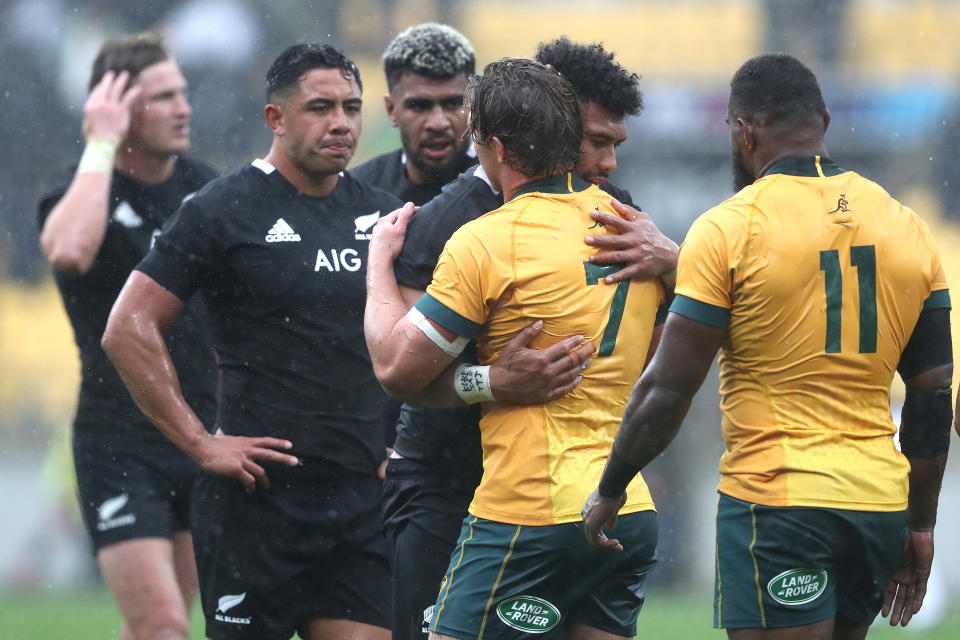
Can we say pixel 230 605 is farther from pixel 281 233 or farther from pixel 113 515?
pixel 281 233

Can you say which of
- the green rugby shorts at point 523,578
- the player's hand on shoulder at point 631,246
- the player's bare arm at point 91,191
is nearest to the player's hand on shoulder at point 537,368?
the player's hand on shoulder at point 631,246

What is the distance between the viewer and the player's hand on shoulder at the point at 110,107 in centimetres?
524

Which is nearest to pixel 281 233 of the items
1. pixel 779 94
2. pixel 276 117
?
pixel 276 117

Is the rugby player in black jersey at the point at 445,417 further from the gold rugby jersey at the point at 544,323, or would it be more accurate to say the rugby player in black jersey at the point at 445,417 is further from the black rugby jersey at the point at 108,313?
the black rugby jersey at the point at 108,313

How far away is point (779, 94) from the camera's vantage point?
3338mm

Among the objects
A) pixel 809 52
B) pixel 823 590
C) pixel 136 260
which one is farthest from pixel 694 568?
pixel 823 590

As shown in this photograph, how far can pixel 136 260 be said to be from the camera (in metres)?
5.12

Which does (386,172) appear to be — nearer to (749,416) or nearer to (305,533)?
(305,533)

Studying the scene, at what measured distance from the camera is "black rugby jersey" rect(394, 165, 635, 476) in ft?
11.4

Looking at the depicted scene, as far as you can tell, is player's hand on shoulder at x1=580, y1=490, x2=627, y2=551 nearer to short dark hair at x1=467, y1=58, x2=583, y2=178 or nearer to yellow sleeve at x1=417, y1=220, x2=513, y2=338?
yellow sleeve at x1=417, y1=220, x2=513, y2=338

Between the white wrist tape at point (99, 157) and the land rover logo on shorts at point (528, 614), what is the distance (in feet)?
9.48

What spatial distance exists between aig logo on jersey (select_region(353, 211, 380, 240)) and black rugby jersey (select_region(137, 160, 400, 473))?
0.18ft

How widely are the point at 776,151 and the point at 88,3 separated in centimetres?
1545

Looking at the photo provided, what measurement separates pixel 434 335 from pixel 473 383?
186mm
